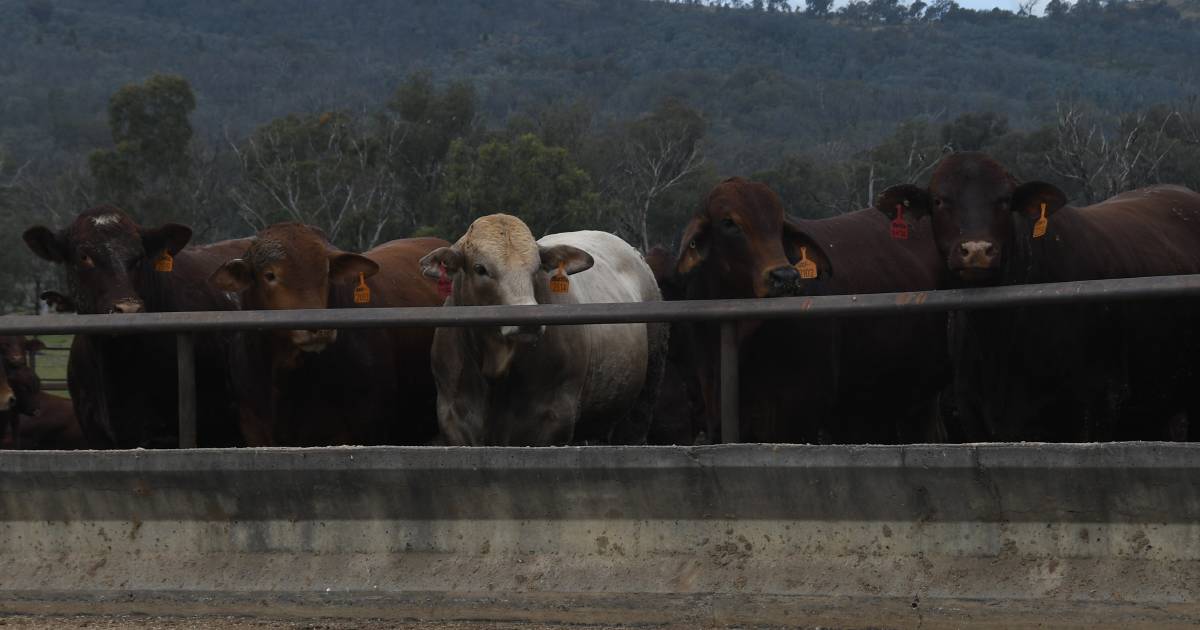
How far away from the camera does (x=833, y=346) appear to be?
30.7 ft

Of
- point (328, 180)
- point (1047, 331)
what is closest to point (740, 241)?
point (1047, 331)

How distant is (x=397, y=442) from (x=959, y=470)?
4.54m

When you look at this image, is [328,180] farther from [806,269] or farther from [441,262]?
[806,269]

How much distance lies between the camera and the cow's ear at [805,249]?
9.30m

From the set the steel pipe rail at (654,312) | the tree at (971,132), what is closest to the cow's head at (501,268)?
the steel pipe rail at (654,312)

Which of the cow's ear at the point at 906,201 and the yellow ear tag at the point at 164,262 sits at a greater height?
the cow's ear at the point at 906,201

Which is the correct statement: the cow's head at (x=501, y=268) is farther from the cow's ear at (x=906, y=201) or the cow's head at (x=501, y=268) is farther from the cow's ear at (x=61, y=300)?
the cow's ear at (x=61, y=300)

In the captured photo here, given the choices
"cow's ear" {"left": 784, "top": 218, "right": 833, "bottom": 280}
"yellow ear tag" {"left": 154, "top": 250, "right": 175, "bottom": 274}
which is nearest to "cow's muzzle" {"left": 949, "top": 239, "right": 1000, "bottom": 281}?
"cow's ear" {"left": 784, "top": 218, "right": 833, "bottom": 280}

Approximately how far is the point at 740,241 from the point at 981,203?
4.74 feet

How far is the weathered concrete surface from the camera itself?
591cm

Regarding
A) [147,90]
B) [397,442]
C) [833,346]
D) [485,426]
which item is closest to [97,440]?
[397,442]

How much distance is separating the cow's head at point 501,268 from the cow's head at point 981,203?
1828 millimetres

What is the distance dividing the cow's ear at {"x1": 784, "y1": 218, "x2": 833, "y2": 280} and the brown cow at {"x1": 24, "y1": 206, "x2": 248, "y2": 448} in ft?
11.0

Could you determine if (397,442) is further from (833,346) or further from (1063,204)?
(1063,204)
